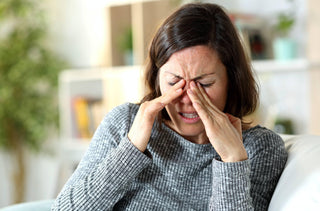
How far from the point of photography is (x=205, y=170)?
1381 millimetres

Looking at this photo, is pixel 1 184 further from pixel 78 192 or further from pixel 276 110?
pixel 78 192

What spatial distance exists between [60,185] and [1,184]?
0.83 m

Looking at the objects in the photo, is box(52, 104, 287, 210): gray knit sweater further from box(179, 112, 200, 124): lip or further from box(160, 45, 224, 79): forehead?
box(160, 45, 224, 79): forehead

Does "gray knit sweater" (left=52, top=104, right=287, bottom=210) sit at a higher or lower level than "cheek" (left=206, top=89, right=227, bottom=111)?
lower

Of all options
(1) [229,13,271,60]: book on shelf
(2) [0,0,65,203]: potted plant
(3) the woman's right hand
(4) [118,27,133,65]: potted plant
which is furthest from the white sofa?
(2) [0,0,65,203]: potted plant

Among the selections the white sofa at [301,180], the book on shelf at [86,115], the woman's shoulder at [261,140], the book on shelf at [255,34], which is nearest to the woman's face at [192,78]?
the woman's shoulder at [261,140]

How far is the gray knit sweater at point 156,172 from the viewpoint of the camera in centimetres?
127

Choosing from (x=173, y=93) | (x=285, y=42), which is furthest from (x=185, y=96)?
(x=285, y=42)

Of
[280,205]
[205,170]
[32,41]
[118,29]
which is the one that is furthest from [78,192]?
[32,41]

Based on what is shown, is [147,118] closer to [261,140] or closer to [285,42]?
[261,140]

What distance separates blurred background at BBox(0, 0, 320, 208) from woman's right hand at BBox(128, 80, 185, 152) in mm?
1485

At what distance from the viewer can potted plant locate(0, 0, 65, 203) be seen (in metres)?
3.88

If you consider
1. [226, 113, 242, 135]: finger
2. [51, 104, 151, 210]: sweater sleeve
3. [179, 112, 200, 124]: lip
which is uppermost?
[179, 112, 200, 124]: lip

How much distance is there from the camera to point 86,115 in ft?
11.6
